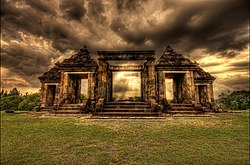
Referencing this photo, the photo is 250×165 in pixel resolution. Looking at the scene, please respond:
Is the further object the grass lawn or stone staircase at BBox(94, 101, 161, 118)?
stone staircase at BBox(94, 101, 161, 118)

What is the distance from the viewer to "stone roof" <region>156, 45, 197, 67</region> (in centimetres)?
1505

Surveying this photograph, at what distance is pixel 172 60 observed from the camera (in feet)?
51.1

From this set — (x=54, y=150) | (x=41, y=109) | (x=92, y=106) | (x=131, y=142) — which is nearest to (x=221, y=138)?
(x=131, y=142)

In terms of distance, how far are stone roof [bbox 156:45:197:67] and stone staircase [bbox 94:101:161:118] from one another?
17.6 feet

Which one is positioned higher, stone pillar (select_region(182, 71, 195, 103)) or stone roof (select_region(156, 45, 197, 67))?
stone roof (select_region(156, 45, 197, 67))

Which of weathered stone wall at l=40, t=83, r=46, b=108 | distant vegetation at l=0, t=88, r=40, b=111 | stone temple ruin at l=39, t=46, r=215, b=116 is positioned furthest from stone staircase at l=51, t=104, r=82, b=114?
distant vegetation at l=0, t=88, r=40, b=111

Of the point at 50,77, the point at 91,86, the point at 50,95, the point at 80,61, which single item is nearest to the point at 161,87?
the point at 91,86

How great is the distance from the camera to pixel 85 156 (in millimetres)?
3754

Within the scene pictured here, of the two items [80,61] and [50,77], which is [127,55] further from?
[50,77]

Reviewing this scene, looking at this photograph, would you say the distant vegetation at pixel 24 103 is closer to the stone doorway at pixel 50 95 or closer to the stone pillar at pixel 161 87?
the stone doorway at pixel 50 95

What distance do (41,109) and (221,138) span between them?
2077cm

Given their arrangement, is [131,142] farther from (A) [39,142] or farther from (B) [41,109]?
(B) [41,109]

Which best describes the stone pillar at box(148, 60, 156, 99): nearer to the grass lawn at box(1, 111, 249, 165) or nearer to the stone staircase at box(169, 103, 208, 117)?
the stone staircase at box(169, 103, 208, 117)

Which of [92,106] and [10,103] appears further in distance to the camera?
[10,103]
